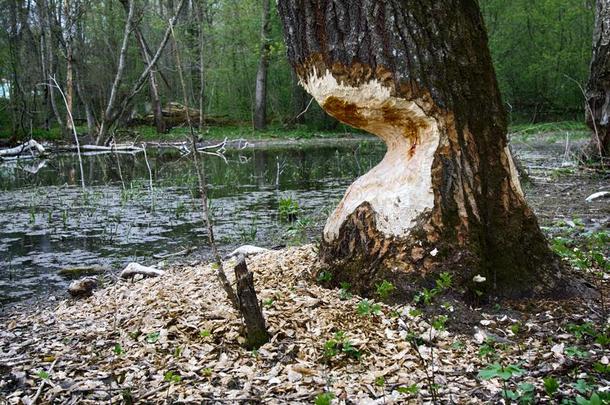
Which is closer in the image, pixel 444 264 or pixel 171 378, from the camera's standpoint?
pixel 171 378

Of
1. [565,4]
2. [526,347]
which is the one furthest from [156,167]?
[565,4]

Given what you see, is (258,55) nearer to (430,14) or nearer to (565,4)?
(565,4)

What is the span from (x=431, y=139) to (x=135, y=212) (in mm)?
6961

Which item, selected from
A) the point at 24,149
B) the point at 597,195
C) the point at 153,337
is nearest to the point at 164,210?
the point at 597,195

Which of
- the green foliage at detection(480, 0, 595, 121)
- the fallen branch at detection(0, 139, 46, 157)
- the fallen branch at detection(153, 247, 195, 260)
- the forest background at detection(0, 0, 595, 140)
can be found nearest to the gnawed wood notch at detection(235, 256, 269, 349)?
the fallen branch at detection(153, 247, 195, 260)

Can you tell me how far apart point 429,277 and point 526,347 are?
0.69m

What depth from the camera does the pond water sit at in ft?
23.0

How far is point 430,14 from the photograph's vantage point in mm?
3498

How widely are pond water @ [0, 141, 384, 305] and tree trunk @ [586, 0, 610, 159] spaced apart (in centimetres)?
430

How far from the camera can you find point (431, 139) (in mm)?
3604

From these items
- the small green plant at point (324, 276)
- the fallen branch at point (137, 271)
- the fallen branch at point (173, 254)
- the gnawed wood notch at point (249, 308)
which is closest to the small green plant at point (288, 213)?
the fallen branch at point (173, 254)

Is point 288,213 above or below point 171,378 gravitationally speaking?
below

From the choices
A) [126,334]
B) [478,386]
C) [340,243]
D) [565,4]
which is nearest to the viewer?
[478,386]

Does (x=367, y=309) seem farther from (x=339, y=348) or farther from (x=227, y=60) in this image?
(x=227, y=60)
